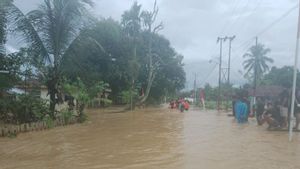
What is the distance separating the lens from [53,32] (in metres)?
18.4

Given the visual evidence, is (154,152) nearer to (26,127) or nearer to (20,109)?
(26,127)

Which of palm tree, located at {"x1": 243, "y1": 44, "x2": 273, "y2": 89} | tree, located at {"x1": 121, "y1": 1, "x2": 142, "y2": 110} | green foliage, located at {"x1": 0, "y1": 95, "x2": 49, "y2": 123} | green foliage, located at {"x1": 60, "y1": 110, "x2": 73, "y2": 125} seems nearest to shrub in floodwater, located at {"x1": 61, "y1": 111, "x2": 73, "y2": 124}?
green foliage, located at {"x1": 60, "y1": 110, "x2": 73, "y2": 125}

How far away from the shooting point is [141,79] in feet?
173

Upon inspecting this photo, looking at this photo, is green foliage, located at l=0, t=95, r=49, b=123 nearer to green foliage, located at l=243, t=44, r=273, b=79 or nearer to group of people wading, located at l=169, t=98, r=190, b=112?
group of people wading, located at l=169, t=98, r=190, b=112

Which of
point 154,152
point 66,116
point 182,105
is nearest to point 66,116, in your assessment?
point 66,116

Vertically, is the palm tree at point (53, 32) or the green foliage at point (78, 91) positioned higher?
the palm tree at point (53, 32)

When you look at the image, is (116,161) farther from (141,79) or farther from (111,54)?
(141,79)

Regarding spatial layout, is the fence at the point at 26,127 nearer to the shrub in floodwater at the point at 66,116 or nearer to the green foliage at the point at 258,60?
the shrub in floodwater at the point at 66,116

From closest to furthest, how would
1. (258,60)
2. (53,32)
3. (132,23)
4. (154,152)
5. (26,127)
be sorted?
1. (154,152)
2. (26,127)
3. (53,32)
4. (132,23)
5. (258,60)

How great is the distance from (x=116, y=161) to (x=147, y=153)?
1266mm

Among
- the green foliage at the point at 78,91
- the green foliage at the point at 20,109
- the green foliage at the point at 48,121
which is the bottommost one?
the green foliage at the point at 48,121

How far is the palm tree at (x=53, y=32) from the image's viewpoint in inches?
711

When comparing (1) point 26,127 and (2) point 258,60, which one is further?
(2) point 258,60

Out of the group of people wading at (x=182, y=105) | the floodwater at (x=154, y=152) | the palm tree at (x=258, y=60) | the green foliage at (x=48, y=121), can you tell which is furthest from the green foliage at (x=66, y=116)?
the palm tree at (x=258, y=60)
